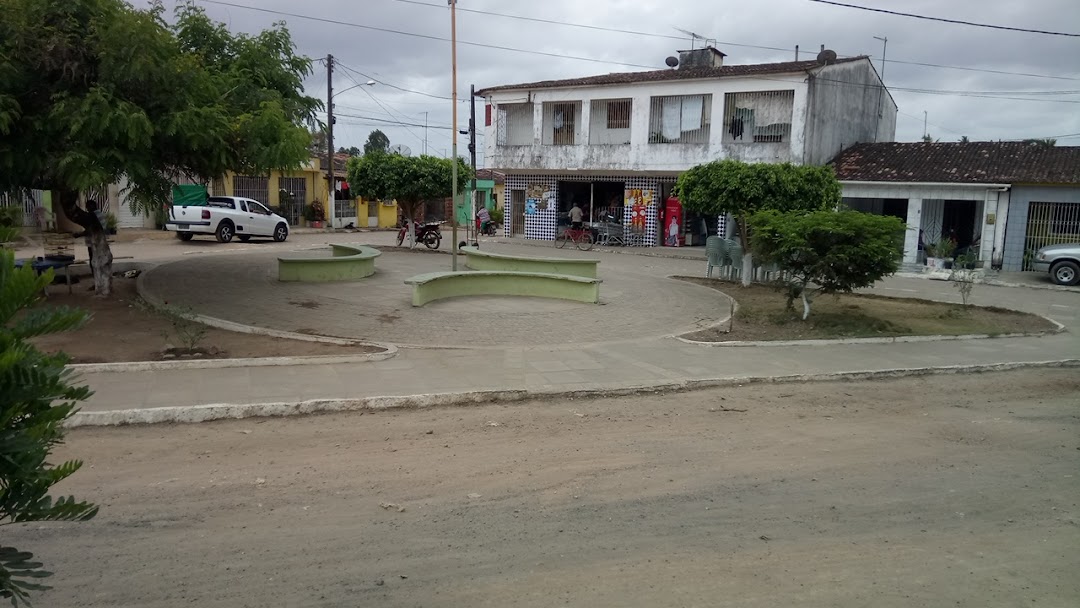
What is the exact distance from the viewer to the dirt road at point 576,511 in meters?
4.14

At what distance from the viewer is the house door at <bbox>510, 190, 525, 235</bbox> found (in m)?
36.4

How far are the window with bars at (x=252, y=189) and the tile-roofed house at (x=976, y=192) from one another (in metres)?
26.1

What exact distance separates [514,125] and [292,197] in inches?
490

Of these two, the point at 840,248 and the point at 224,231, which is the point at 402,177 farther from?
the point at 840,248

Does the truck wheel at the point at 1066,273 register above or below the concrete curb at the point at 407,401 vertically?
above

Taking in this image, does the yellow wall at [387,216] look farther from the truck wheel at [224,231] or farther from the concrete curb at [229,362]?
the concrete curb at [229,362]

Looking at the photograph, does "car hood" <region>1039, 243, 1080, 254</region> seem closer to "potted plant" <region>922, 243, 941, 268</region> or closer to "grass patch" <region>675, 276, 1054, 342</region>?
"potted plant" <region>922, 243, 941, 268</region>

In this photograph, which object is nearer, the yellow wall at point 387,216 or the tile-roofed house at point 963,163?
the tile-roofed house at point 963,163

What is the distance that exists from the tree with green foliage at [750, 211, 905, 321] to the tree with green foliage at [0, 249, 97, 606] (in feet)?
37.6

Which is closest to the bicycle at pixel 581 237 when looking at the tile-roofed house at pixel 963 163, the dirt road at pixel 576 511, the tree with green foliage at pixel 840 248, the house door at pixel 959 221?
the tile-roofed house at pixel 963 163

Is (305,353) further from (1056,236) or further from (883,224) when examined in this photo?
(1056,236)

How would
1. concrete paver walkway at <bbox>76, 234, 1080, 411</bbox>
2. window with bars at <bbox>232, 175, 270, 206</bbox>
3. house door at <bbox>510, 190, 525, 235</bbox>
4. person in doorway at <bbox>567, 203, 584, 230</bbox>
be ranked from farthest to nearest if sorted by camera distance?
window with bars at <bbox>232, 175, 270, 206</bbox>, house door at <bbox>510, 190, 525, 235</bbox>, person in doorway at <bbox>567, 203, 584, 230</bbox>, concrete paver walkway at <bbox>76, 234, 1080, 411</bbox>

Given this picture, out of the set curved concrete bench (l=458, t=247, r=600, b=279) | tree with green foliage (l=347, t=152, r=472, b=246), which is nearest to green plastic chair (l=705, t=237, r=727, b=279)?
curved concrete bench (l=458, t=247, r=600, b=279)

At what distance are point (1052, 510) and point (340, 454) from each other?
5.17m
